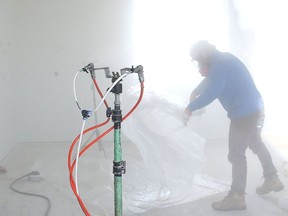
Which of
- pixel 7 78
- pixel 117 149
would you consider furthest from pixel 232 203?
pixel 7 78

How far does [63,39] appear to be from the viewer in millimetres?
3330

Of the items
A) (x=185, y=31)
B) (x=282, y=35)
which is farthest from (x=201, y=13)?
(x=282, y=35)

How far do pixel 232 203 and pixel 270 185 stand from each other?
35cm

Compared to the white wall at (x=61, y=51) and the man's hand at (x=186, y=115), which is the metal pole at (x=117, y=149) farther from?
the white wall at (x=61, y=51)

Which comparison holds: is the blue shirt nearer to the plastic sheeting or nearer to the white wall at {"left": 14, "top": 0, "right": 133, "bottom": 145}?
the plastic sheeting

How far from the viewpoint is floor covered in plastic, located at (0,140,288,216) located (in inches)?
81.0

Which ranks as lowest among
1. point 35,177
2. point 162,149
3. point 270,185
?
point 35,177

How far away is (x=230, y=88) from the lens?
6.52 feet

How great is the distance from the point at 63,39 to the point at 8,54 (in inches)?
21.7

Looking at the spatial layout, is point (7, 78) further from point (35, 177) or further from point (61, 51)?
point (35, 177)

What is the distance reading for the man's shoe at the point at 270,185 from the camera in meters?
2.19

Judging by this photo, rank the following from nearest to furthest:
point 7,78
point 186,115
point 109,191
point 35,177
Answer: point 186,115
point 109,191
point 35,177
point 7,78

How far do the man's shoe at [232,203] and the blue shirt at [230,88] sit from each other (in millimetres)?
507

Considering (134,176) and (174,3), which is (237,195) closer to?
(134,176)
